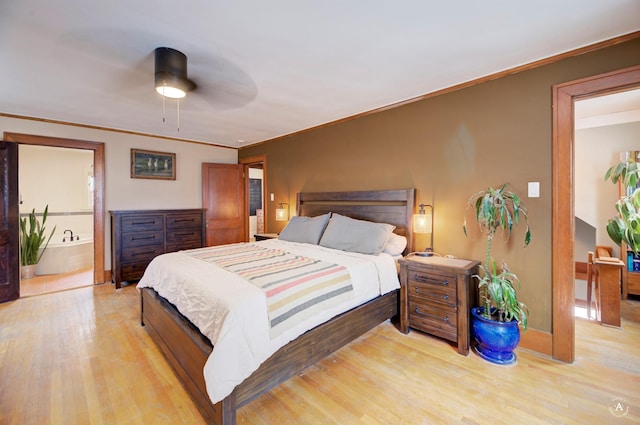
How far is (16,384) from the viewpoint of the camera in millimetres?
1909

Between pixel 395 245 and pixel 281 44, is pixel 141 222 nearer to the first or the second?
pixel 281 44

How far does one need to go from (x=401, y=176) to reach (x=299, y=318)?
2.05m

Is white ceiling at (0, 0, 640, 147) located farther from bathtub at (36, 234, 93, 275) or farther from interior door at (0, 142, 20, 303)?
bathtub at (36, 234, 93, 275)

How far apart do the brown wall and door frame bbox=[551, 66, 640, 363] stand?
0.05 metres

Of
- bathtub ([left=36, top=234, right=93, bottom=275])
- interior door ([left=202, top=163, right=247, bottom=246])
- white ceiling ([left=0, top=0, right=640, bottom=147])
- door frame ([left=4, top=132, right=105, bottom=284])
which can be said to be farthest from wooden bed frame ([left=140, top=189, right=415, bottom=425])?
bathtub ([left=36, top=234, right=93, bottom=275])

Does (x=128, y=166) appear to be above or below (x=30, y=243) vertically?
above

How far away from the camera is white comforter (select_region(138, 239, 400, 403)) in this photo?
1.44 metres

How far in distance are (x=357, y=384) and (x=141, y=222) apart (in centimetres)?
389

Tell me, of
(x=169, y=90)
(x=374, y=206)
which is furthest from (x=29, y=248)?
(x=374, y=206)

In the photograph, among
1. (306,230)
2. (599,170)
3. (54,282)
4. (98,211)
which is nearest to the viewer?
(306,230)

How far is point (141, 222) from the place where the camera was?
4.22m

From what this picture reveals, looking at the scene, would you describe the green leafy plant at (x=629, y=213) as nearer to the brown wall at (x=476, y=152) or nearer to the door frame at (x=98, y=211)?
the brown wall at (x=476, y=152)

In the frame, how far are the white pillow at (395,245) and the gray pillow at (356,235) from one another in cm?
10

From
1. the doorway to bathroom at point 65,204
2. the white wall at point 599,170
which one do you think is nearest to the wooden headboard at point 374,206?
the white wall at point 599,170
